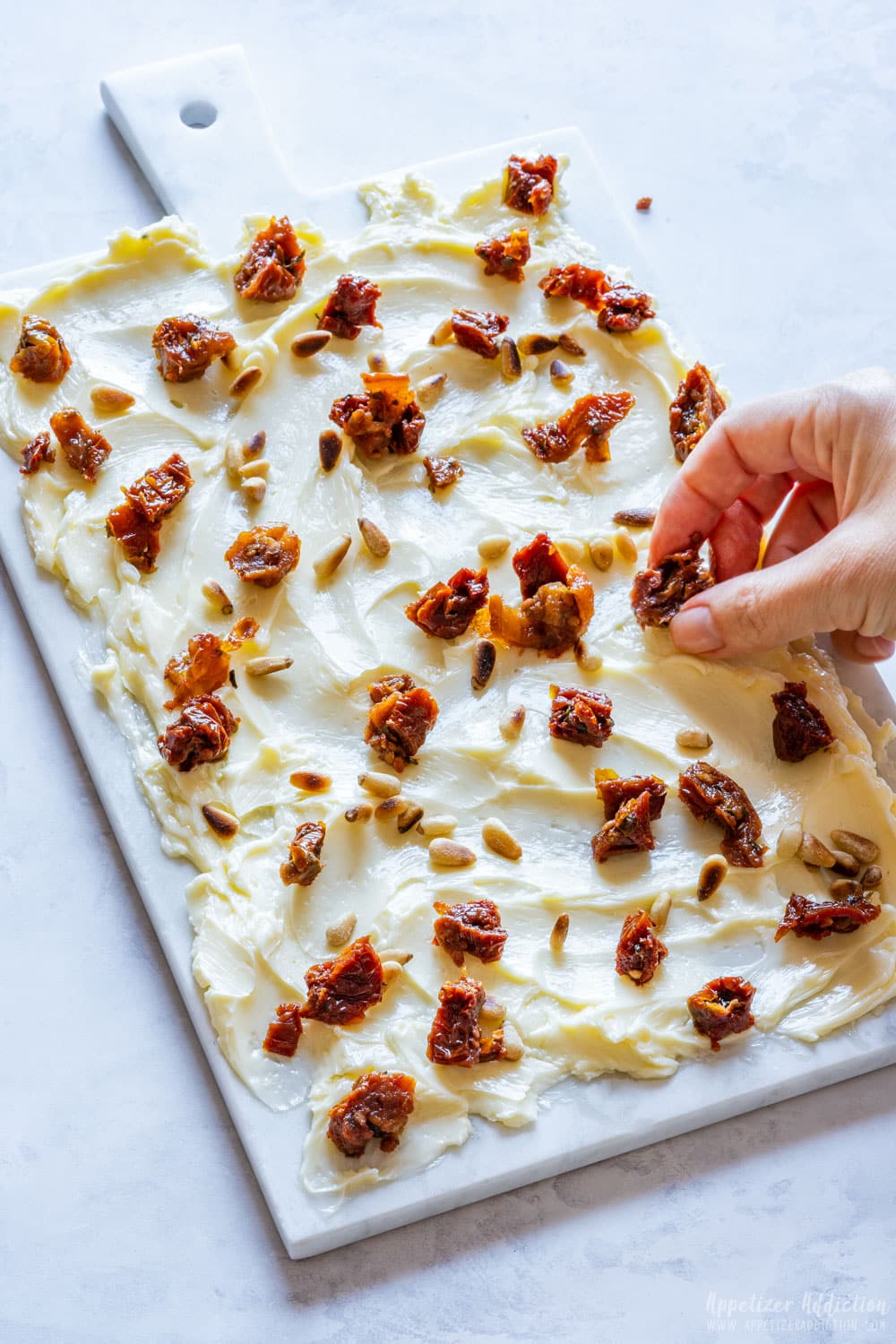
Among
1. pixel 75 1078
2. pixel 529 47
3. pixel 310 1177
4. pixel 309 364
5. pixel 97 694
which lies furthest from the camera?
pixel 529 47

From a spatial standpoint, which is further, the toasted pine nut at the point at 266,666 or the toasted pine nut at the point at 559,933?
the toasted pine nut at the point at 266,666

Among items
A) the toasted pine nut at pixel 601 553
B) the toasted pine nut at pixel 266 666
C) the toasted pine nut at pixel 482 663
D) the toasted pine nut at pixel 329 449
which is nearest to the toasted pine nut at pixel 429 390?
the toasted pine nut at pixel 329 449

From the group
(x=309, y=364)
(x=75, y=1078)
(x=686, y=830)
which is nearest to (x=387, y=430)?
(x=309, y=364)

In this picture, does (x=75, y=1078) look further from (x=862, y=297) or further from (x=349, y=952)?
(x=862, y=297)

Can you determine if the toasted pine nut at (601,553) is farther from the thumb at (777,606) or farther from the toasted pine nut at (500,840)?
the toasted pine nut at (500,840)

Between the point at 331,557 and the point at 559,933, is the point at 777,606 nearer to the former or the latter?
the point at 559,933

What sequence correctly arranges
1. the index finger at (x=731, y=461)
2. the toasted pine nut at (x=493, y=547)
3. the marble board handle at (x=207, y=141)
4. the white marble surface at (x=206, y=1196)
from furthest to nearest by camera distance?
the marble board handle at (x=207, y=141) → the toasted pine nut at (x=493, y=547) → the index finger at (x=731, y=461) → the white marble surface at (x=206, y=1196)

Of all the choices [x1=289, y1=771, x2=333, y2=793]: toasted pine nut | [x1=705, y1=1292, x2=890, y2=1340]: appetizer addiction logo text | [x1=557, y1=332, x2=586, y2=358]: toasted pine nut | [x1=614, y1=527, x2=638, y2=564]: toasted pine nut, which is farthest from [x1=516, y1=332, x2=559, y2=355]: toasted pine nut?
[x1=705, y1=1292, x2=890, y2=1340]: appetizer addiction logo text
